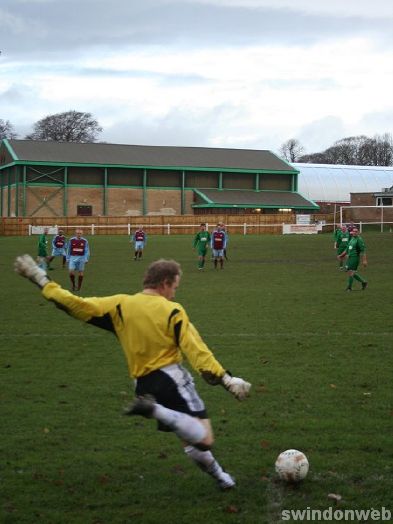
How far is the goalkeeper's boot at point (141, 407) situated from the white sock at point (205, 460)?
0.87 meters

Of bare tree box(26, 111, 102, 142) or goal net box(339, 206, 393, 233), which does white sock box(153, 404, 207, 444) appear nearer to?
goal net box(339, 206, 393, 233)

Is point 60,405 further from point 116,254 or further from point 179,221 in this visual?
point 179,221

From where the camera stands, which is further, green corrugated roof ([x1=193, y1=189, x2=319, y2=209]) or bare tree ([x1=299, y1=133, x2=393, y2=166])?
bare tree ([x1=299, y1=133, x2=393, y2=166])

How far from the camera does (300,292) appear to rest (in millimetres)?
27062

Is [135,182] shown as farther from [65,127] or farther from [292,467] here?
[292,467]

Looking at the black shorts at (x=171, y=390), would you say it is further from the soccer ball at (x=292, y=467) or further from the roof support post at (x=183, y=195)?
the roof support post at (x=183, y=195)

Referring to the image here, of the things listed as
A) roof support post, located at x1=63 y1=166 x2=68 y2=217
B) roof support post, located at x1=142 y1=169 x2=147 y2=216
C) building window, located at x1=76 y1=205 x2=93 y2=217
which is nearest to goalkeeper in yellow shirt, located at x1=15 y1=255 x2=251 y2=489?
roof support post, located at x1=63 y1=166 x2=68 y2=217

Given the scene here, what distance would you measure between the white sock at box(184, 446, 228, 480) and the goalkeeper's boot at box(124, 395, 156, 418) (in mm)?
873

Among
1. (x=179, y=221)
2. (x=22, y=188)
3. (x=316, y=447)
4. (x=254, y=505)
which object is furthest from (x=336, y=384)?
(x=22, y=188)

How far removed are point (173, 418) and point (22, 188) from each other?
67.1 meters

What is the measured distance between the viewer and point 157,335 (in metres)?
7.02

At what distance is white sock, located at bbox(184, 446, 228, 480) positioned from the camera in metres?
7.30

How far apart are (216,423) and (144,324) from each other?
3.20 m

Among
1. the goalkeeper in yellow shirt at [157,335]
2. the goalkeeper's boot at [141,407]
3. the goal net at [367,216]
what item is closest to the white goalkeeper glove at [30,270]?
the goalkeeper in yellow shirt at [157,335]
